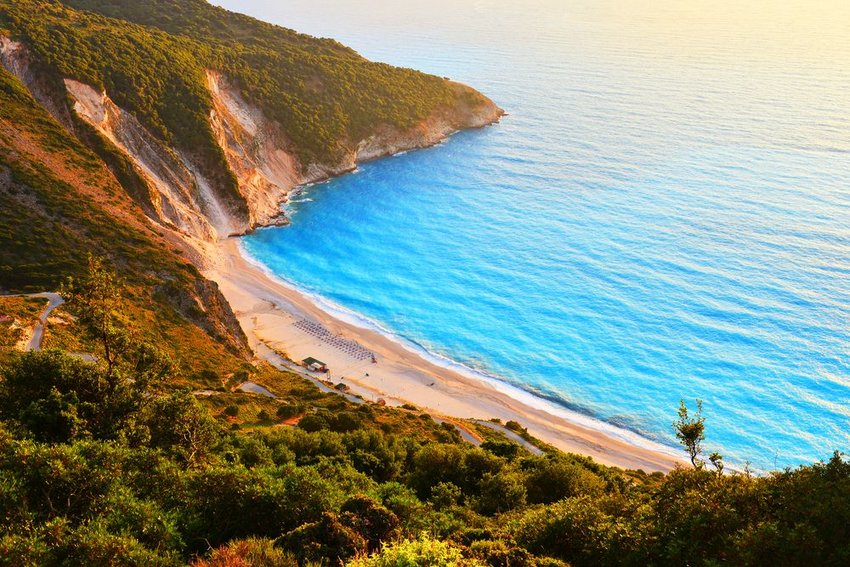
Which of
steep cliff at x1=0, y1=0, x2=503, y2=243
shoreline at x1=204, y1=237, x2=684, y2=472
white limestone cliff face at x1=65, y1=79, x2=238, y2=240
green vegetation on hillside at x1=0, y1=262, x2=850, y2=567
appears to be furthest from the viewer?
steep cliff at x1=0, y1=0, x2=503, y2=243

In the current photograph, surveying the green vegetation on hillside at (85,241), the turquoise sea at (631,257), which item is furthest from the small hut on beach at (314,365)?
the turquoise sea at (631,257)

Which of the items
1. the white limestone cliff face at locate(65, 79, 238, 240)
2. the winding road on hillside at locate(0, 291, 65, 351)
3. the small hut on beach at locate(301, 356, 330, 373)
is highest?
the white limestone cliff face at locate(65, 79, 238, 240)

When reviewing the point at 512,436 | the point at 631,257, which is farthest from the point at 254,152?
the point at 512,436

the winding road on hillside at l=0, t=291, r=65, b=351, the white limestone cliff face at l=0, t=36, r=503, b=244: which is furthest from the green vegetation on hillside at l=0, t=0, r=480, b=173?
the winding road on hillside at l=0, t=291, r=65, b=351

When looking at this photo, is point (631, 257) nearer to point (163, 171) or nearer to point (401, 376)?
point (401, 376)

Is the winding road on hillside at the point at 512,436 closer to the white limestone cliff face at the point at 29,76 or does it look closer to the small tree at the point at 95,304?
the small tree at the point at 95,304

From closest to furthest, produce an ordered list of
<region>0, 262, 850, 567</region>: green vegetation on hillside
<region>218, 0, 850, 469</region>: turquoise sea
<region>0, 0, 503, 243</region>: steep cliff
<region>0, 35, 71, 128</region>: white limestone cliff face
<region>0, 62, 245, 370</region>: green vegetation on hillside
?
<region>0, 262, 850, 567</region>: green vegetation on hillside, <region>0, 62, 245, 370</region>: green vegetation on hillside, <region>218, 0, 850, 469</region>: turquoise sea, <region>0, 35, 71, 128</region>: white limestone cliff face, <region>0, 0, 503, 243</region>: steep cliff

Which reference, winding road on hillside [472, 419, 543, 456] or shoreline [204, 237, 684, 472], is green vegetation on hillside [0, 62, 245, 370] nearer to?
shoreline [204, 237, 684, 472]

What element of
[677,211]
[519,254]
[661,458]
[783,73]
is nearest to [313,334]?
[519,254]
